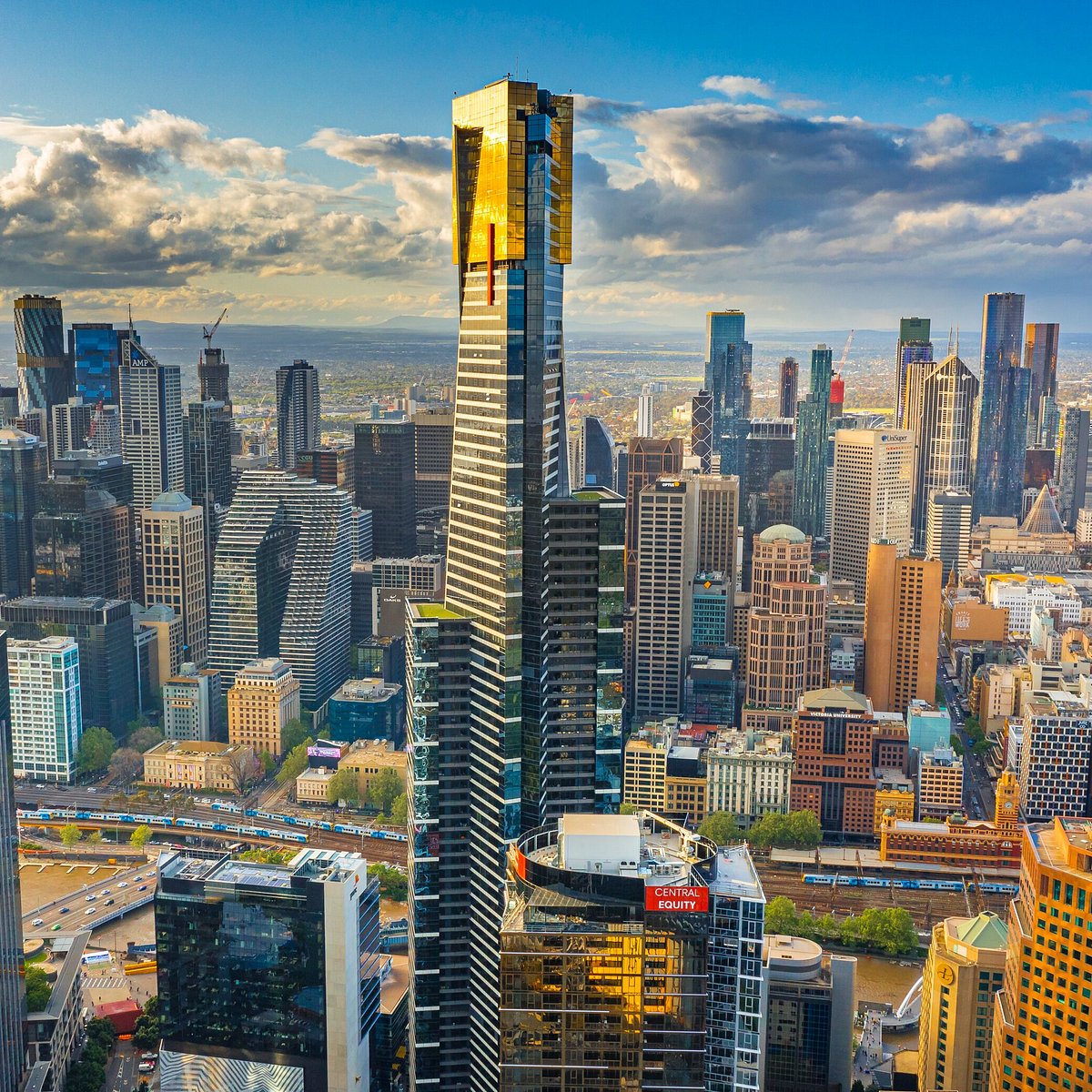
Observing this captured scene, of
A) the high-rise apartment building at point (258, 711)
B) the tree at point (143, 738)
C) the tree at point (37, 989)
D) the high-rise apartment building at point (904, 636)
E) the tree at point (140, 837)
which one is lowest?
the tree at point (140, 837)

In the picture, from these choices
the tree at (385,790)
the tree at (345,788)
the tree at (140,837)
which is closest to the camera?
the tree at (140,837)

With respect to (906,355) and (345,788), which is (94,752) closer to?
(345,788)

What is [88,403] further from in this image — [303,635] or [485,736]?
[485,736]

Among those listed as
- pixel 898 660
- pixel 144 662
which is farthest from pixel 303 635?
pixel 898 660

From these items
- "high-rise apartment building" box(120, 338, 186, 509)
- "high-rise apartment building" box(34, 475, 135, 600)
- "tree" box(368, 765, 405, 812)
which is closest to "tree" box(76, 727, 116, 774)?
"high-rise apartment building" box(34, 475, 135, 600)

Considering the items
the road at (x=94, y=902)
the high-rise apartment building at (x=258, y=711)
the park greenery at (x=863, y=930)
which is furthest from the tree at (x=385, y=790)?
the park greenery at (x=863, y=930)

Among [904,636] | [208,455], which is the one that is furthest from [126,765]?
[904,636]

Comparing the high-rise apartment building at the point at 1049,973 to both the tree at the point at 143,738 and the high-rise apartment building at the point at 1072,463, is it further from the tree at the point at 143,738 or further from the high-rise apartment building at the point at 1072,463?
the high-rise apartment building at the point at 1072,463
